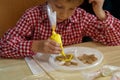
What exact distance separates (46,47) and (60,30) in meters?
0.26

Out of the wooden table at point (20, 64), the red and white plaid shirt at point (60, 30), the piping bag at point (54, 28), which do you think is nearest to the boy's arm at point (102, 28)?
the red and white plaid shirt at point (60, 30)

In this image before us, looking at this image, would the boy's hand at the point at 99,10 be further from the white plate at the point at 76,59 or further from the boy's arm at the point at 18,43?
the boy's arm at the point at 18,43

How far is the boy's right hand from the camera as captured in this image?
971 millimetres

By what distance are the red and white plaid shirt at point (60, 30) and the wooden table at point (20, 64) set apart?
62 millimetres

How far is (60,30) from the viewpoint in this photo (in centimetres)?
126

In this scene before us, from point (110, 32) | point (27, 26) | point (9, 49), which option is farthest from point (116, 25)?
point (9, 49)

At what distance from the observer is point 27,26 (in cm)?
119

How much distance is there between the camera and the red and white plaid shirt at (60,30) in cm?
112

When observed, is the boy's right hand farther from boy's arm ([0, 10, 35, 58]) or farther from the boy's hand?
the boy's hand

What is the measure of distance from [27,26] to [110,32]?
41 centimetres

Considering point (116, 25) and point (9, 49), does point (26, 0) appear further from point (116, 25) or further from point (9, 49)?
point (116, 25)

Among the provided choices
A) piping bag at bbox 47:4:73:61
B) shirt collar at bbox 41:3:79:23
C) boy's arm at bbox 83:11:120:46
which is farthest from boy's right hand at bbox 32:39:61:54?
boy's arm at bbox 83:11:120:46

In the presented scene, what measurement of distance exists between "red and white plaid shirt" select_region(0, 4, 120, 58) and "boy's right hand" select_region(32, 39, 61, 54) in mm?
34

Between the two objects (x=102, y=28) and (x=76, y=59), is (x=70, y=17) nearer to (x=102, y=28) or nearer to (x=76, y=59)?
(x=102, y=28)
